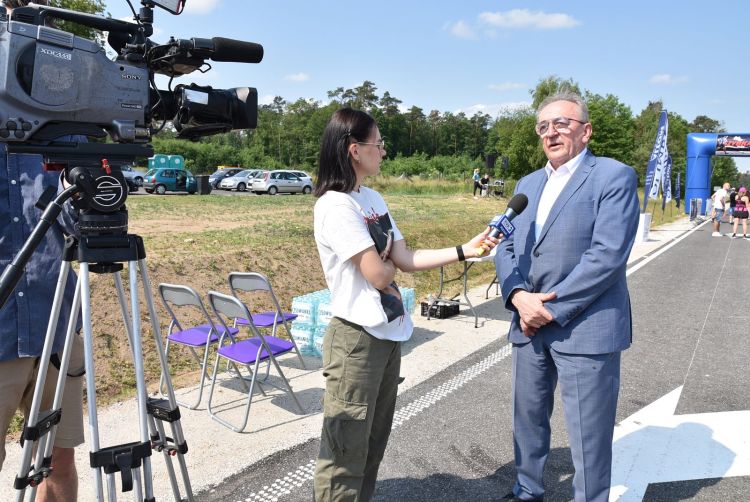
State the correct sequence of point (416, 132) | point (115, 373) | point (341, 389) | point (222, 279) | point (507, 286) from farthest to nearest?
point (416, 132) → point (222, 279) → point (115, 373) → point (507, 286) → point (341, 389)

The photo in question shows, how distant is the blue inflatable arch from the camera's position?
33.1 meters

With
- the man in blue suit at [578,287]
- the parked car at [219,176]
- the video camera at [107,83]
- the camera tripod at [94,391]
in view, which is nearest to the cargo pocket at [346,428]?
the camera tripod at [94,391]

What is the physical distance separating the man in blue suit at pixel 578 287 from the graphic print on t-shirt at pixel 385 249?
0.73 meters

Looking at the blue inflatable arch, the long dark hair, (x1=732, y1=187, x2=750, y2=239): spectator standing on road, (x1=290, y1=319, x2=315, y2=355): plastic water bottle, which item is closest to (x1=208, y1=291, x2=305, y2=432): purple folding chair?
(x1=290, y1=319, x2=315, y2=355): plastic water bottle

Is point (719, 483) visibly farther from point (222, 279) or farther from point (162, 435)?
point (222, 279)

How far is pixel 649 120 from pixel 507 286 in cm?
8947

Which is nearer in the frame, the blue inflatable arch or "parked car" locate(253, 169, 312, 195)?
"parked car" locate(253, 169, 312, 195)

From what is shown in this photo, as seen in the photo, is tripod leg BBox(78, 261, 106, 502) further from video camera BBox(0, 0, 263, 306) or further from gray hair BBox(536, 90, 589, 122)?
gray hair BBox(536, 90, 589, 122)

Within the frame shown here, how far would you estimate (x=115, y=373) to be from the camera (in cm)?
479

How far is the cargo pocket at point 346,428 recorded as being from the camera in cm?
230

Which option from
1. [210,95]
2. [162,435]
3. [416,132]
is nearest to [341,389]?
[162,435]

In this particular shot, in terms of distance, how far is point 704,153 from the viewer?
112ft

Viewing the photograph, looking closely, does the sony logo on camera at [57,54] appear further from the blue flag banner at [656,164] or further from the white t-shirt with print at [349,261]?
the blue flag banner at [656,164]

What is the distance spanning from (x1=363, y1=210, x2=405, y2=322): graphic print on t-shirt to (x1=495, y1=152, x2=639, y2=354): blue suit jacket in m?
0.79
